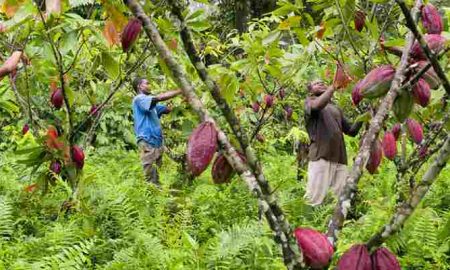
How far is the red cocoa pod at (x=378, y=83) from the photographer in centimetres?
91

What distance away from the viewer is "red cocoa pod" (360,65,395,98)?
914 millimetres

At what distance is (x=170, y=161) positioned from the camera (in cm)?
→ 512

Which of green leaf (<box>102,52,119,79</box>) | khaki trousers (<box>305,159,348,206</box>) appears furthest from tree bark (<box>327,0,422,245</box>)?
khaki trousers (<box>305,159,348,206</box>)

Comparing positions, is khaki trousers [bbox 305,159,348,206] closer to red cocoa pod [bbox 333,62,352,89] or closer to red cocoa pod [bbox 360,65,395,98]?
A: red cocoa pod [bbox 333,62,352,89]

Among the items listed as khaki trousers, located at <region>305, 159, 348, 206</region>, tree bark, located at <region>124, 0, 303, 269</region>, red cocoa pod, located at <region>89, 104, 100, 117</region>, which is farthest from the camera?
khaki trousers, located at <region>305, 159, 348, 206</region>

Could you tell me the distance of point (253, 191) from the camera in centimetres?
76

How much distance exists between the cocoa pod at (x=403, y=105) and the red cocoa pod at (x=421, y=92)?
0.4 inches

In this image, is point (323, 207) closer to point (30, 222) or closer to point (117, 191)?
point (117, 191)

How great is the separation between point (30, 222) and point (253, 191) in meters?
A: 3.10

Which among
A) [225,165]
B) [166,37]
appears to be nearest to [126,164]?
[166,37]

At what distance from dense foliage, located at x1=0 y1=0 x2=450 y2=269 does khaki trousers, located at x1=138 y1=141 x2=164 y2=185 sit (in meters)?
0.11

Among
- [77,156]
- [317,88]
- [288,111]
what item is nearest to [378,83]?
[77,156]

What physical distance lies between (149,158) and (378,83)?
405 cm

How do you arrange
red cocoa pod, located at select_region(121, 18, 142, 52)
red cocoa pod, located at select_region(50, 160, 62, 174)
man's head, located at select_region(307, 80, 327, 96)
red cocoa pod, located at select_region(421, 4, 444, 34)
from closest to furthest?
1. red cocoa pod, located at select_region(421, 4, 444, 34)
2. red cocoa pod, located at select_region(121, 18, 142, 52)
3. red cocoa pod, located at select_region(50, 160, 62, 174)
4. man's head, located at select_region(307, 80, 327, 96)
